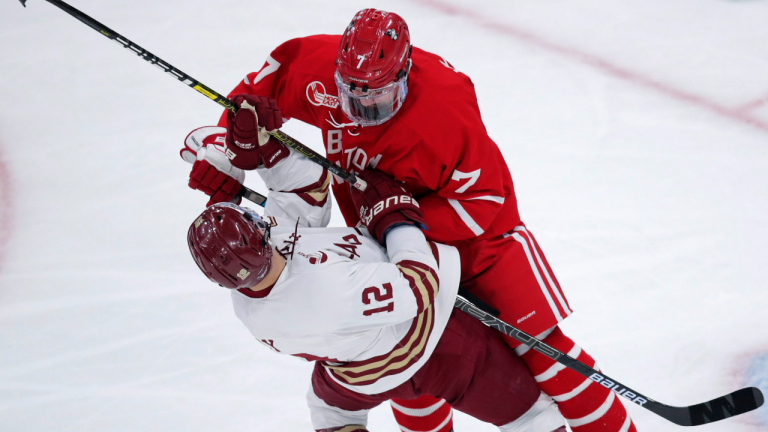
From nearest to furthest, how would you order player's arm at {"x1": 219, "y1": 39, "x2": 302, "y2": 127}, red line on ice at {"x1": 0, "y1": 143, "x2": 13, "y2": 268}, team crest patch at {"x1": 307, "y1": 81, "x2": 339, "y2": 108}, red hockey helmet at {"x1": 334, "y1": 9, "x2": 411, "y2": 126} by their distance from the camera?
red hockey helmet at {"x1": 334, "y1": 9, "x2": 411, "y2": 126}, team crest patch at {"x1": 307, "y1": 81, "x2": 339, "y2": 108}, player's arm at {"x1": 219, "y1": 39, "x2": 302, "y2": 127}, red line on ice at {"x1": 0, "y1": 143, "x2": 13, "y2": 268}

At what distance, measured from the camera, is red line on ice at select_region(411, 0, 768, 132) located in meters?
4.23

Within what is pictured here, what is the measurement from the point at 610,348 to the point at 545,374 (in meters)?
0.91

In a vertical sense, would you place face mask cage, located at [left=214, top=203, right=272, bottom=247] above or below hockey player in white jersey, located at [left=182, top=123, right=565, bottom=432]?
above

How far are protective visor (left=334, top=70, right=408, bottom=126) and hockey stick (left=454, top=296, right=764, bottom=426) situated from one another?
62 centimetres

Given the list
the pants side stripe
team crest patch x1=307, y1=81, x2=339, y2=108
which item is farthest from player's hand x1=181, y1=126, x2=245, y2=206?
the pants side stripe

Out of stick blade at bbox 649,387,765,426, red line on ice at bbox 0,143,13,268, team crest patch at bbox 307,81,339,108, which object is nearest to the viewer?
team crest patch at bbox 307,81,339,108

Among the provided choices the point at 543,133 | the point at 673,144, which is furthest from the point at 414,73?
the point at 673,144

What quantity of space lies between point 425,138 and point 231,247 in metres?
0.70

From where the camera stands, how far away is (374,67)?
1.98 meters

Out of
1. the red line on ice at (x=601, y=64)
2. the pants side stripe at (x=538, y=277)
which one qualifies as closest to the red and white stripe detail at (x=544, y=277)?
the pants side stripe at (x=538, y=277)

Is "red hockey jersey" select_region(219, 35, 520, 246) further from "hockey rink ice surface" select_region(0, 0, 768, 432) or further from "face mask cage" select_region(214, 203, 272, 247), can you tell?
"face mask cage" select_region(214, 203, 272, 247)

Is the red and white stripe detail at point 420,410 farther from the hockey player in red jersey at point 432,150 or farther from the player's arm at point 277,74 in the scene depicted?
the player's arm at point 277,74

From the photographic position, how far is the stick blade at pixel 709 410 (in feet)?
8.41

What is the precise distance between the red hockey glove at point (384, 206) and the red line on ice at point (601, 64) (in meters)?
2.84
